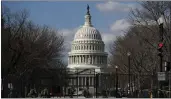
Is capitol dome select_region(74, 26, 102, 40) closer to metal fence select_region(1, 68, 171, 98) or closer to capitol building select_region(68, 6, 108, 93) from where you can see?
capitol building select_region(68, 6, 108, 93)

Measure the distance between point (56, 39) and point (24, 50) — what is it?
1433 cm

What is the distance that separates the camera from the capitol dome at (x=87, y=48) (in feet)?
379

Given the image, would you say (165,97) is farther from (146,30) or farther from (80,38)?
(80,38)

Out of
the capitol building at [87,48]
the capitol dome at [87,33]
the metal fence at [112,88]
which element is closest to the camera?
the metal fence at [112,88]

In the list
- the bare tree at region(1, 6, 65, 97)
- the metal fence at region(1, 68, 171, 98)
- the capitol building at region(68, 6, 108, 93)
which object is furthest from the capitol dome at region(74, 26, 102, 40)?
the bare tree at region(1, 6, 65, 97)

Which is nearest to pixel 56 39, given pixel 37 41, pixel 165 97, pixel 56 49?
pixel 56 49

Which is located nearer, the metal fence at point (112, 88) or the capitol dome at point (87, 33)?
the metal fence at point (112, 88)

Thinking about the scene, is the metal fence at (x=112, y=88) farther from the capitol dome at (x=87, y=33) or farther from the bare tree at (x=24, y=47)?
the capitol dome at (x=87, y=33)

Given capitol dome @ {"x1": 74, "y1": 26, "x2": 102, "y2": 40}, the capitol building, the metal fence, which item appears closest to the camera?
the metal fence

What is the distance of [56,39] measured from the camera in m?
52.2

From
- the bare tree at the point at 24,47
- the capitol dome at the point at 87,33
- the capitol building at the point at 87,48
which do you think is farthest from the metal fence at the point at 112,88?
the capitol dome at the point at 87,33

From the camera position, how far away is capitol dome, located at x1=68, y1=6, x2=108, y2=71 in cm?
11538

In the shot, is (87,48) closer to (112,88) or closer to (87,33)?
(87,33)

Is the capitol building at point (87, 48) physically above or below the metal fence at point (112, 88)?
above
